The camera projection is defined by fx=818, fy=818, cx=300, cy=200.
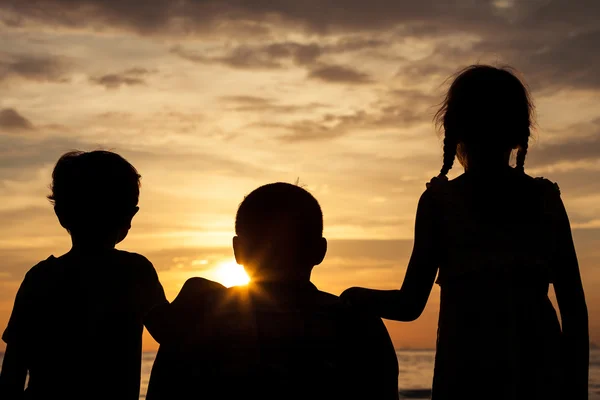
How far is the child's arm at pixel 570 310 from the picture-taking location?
356 cm

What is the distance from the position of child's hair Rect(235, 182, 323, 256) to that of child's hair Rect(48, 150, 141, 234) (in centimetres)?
101

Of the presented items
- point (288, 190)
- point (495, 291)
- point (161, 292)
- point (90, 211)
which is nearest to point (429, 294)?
point (495, 291)

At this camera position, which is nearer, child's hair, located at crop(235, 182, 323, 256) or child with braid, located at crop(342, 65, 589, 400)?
child's hair, located at crop(235, 182, 323, 256)

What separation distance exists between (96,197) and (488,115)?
198 centimetres

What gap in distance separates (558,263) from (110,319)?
2196 millimetres

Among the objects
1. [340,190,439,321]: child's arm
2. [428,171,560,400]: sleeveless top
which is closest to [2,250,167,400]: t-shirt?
[340,190,439,321]: child's arm

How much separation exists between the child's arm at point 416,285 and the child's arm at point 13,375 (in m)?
1.82

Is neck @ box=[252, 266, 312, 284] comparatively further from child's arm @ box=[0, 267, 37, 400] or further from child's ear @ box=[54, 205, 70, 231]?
child's arm @ box=[0, 267, 37, 400]

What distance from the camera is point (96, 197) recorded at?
4160 mm

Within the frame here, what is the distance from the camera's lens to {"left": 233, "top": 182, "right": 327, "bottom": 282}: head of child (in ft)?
11.1

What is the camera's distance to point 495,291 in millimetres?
3656

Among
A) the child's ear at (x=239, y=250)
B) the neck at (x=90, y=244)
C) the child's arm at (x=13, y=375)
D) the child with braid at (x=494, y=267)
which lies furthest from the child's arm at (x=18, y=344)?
the child with braid at (x=494, y=267)

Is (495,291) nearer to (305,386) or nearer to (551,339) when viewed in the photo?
(551,339)

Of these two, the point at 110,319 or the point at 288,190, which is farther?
the point at 110,319
